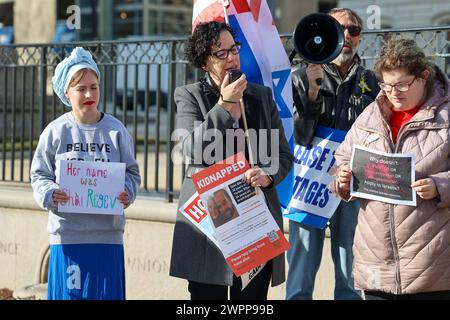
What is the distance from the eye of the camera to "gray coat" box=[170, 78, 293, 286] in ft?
15.4

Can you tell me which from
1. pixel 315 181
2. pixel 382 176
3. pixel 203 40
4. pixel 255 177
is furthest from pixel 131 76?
pixel 382 176

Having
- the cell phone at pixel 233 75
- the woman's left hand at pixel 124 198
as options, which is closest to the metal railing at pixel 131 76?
the cell phone at pixel 233 75

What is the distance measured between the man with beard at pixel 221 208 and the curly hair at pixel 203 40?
0.70m

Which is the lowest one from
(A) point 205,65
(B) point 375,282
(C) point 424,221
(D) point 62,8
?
(B) point 375,282

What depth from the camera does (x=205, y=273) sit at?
4.71 m

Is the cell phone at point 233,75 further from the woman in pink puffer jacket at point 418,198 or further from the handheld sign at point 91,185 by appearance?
the handheld sign at point 91,185

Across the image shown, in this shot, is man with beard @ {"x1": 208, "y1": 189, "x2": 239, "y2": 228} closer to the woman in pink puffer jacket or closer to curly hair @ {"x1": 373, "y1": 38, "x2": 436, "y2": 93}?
the woman in pink puffer jacket

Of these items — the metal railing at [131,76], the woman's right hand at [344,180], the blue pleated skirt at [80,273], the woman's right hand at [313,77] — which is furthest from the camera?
the metal railing at [131,76]

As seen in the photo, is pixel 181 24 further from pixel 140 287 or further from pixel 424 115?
pixel 424 115

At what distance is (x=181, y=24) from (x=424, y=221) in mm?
36057

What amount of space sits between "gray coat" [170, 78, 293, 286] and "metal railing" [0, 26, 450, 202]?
1.84m

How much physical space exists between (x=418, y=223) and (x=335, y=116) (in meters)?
1.44

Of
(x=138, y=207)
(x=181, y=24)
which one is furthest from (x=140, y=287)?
(x=181, y=24)

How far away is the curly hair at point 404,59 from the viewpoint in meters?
4.48
